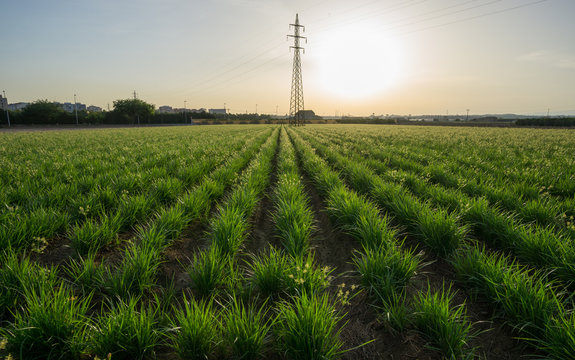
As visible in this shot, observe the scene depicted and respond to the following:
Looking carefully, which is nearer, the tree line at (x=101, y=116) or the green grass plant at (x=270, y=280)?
the green grass plant at (x=270, y=280)

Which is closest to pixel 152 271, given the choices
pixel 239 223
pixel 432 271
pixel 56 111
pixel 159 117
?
pixel 239 223

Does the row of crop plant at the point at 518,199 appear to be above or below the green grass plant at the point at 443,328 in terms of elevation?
above

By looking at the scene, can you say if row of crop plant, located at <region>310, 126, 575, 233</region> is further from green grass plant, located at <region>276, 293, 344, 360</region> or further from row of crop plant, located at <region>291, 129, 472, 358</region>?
green grass plant, located at <region>276, 293, 344, 360</region>

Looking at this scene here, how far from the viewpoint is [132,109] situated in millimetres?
92750

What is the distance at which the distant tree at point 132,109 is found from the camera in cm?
9100

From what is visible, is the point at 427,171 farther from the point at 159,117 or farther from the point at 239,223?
the point at 159,117

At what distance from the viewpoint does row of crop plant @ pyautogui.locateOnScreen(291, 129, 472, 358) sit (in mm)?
2021

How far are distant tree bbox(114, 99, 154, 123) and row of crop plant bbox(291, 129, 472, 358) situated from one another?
108 m

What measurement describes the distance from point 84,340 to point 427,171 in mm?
8966

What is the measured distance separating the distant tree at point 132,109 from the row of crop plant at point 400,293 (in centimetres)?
10844

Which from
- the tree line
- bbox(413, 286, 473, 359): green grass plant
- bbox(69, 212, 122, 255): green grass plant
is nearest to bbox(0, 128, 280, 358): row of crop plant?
bbox(69, 212, 122, 255): green grass plant

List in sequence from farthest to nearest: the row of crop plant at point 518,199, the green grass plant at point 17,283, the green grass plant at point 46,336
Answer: the row of crop plant at point 518,199
the green grass plant at point 17,283
the green grass plant at point 46,336

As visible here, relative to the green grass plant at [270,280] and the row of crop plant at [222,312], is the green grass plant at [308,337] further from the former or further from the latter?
the green grass plant at [270,280]

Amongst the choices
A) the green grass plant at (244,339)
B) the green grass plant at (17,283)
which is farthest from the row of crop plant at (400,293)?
the green grass plant at (17,283)
